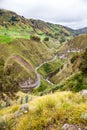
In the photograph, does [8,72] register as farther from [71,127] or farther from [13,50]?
[13,50]

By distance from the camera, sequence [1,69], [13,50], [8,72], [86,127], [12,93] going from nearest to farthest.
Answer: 1. [86,127]
2. [1,69]
3. [12,93]
4. [8,72]
5. [13,50]

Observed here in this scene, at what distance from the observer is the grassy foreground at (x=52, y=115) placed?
9.27 metres

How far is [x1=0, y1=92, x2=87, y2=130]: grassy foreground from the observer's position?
9.27 meters

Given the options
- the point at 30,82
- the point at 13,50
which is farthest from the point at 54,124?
the point at 13,50

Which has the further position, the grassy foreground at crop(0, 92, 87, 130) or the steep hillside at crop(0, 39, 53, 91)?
the steep hillside at crop(0, 39, 53, 91)

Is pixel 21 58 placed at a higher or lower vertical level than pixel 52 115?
lower

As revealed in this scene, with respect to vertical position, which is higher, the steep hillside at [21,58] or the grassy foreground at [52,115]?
the grassy foreground at [52,115]

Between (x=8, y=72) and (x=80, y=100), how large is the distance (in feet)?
139

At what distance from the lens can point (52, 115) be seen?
970 cm

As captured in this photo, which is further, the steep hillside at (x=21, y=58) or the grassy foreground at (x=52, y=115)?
the steep hillside at (x=21, y=58)

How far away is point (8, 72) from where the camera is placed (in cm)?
5281

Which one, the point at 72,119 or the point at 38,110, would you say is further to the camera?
the point at 38,110

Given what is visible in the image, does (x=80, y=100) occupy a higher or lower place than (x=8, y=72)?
higher

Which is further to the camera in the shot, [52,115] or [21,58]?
[21,58]
